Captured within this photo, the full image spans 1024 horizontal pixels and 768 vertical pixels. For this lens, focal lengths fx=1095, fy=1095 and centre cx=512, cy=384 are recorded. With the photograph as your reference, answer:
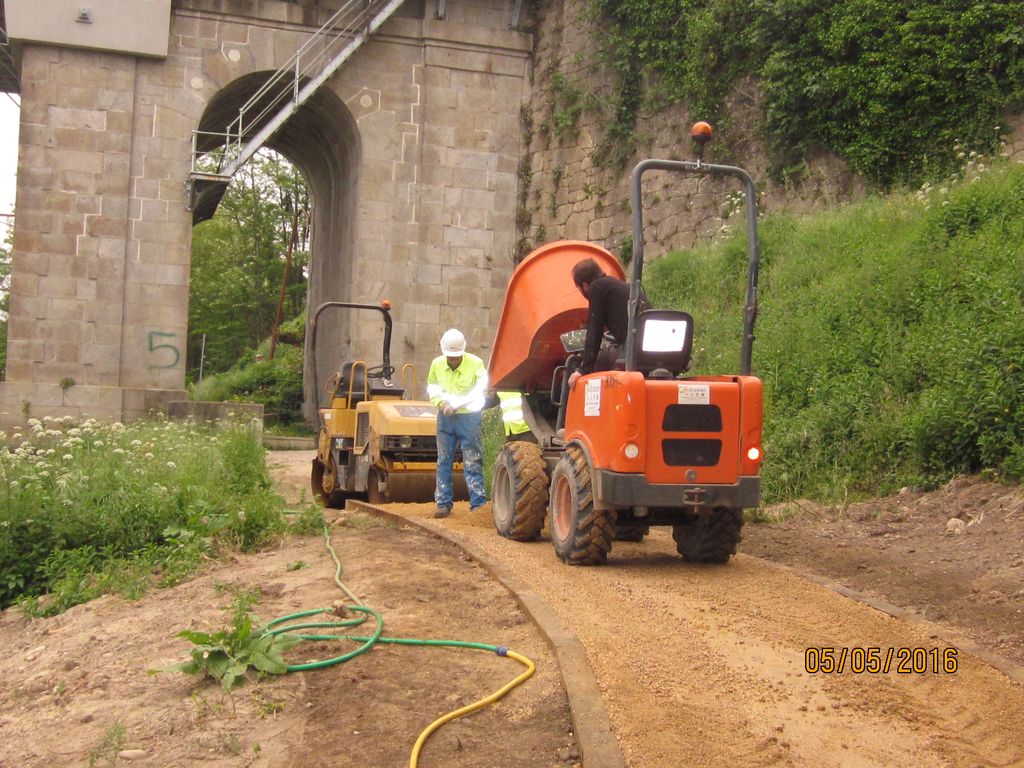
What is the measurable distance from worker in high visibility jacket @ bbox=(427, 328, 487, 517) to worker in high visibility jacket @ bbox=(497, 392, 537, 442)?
0.91m

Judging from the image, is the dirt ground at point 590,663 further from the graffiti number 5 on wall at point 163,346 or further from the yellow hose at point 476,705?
the graffiti number 5 on wall at point 163,346

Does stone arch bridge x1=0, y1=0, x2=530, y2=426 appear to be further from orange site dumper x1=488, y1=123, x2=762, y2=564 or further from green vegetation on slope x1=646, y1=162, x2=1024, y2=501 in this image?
orange site dumper x1=488, y1=123, x2=762, y2=564

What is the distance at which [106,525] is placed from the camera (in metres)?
8.94

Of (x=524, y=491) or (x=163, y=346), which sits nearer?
(x=524, y=491)

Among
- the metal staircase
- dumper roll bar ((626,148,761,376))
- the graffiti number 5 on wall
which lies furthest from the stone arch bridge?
dumper roll bar ((626,148,761,376))

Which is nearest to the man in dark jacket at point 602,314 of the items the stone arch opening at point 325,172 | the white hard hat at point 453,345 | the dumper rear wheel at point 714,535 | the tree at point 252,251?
the dumper rear wheel at point 714,535

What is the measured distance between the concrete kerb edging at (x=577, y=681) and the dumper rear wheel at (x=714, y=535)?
142 cm

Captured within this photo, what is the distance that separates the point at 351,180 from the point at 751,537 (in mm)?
15750

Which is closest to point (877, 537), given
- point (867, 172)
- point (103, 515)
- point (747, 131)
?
point (103, 515)

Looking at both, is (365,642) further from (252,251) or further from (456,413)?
(252,251)

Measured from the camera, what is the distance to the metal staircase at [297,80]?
2075 cm

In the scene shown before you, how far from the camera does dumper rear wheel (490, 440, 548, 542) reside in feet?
26.7

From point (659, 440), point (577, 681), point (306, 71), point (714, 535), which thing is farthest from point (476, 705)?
point (306, 71)

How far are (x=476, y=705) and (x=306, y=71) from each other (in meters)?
18.7
